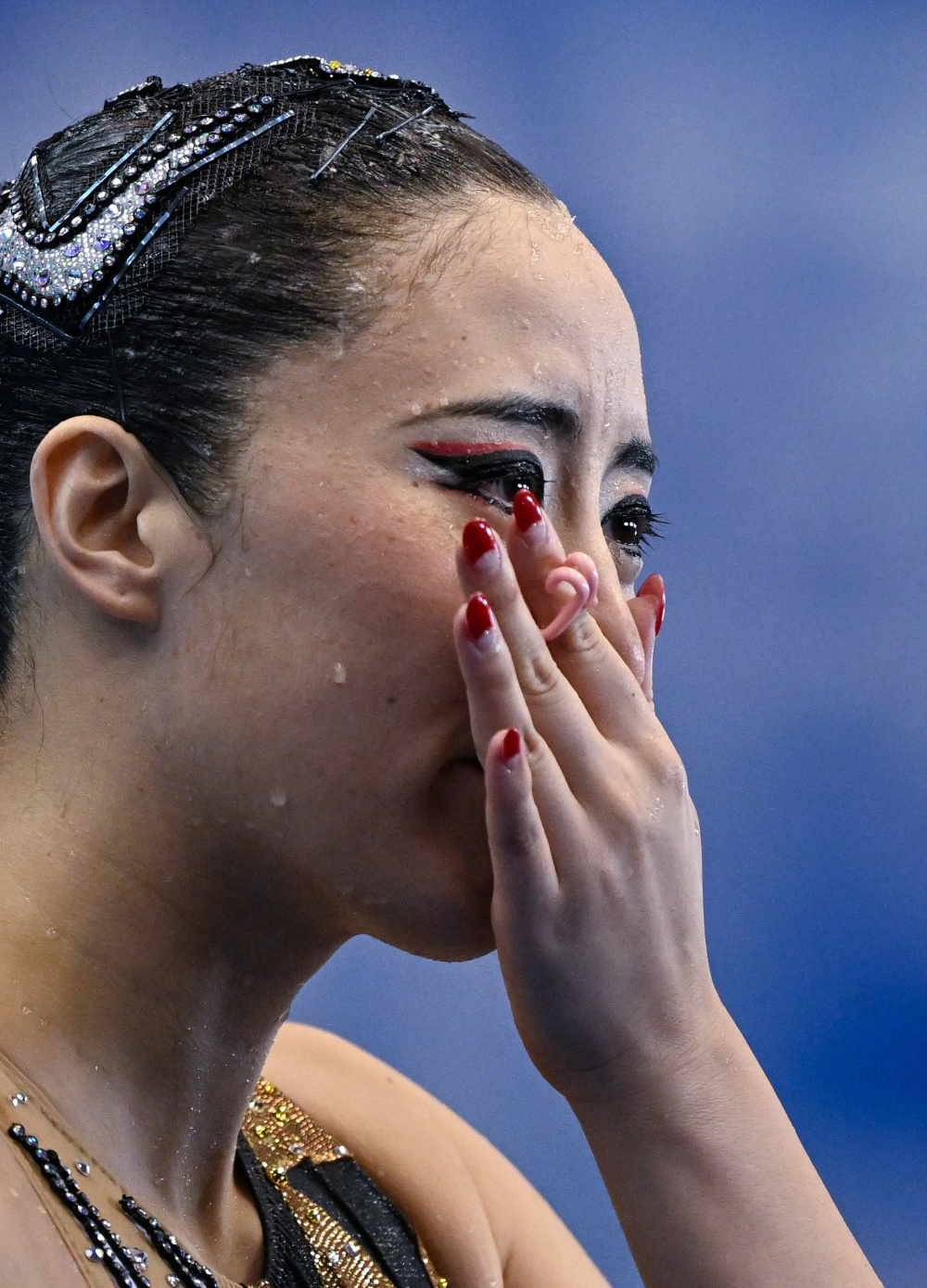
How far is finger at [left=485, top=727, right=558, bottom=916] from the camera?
36.2 inches

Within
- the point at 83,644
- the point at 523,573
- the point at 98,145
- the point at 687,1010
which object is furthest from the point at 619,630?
the point at 98,145

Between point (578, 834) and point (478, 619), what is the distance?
17 centimetres

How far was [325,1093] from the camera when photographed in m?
1.39

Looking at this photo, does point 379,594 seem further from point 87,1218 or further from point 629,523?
point 87,1218

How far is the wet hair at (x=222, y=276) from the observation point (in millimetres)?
1037

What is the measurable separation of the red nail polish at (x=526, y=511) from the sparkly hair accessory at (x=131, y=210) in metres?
0.31

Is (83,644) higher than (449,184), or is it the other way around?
(449,184)

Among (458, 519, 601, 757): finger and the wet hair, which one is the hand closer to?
(458, 519, 601, 757): finger

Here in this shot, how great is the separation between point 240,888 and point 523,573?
12.1 inches

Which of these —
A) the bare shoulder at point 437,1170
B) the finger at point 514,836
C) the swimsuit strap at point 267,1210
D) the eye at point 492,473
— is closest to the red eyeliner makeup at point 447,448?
the eye at point 492,473

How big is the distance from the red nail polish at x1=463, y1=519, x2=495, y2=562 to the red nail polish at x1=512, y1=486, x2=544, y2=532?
38 mm

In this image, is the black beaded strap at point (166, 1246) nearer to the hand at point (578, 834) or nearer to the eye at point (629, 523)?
the hand at point (578, 834)

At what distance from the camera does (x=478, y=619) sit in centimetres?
92

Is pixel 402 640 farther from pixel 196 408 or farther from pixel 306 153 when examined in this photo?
pixel 306 153
